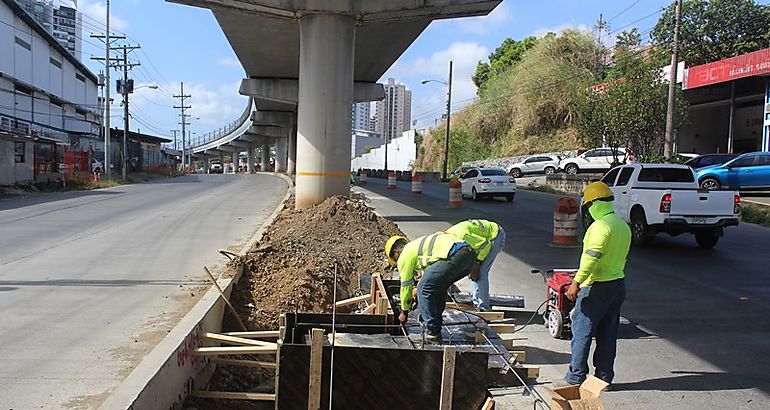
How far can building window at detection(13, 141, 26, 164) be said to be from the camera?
33.0m

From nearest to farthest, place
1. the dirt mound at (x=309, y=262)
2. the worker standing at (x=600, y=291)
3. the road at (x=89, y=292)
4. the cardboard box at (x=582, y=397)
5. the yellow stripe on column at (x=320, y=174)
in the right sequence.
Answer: the cardboard box at (x=582, y=397) → the worker standing at (x=600, y=291) → the road at (x=89, y=292) → the dirt mound at (x=309, y=262) → the yellow stripe on column at (x=320, y=174)

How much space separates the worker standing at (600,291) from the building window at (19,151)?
34.2 m

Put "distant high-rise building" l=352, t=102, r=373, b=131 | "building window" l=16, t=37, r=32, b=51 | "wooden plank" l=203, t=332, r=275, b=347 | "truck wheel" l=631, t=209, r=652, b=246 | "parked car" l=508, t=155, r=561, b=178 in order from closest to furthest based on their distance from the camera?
1. "wooden plank" l=203, t=332, r=275, b=347
2. "truck wheel" l=631, t=209, r=652, b=246
3. "parked car" l=508, t=155, r=561, b=178
4. "building window" l=16, t=37, r=32, b=51
5. "distant high-rise building" l=352, t=102, r=373, b=131

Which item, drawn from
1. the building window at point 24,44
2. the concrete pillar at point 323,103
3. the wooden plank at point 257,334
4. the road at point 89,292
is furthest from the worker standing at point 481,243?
the building window at point 24,44

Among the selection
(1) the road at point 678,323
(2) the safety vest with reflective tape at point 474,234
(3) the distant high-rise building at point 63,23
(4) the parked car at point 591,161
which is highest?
(3) the distant high-rise building at point 63,23

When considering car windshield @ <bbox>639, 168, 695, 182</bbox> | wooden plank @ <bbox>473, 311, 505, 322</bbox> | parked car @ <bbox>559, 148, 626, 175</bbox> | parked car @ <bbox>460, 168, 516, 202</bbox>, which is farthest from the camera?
parked car @ <bbox>559, 148, 626, 175</bbox>

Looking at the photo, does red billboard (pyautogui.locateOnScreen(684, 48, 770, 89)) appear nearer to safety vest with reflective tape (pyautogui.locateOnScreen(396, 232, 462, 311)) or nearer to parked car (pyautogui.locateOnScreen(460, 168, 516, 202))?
parked car (pyautogui.locateOnScreen(460, 168, 516, 202))

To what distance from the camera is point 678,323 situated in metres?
7.81

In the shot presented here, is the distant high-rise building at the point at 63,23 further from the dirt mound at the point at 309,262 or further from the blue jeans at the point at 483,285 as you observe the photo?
the blue jeans at the point at 483,285

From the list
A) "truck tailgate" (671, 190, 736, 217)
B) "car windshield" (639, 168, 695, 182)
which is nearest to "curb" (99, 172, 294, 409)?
"truck tailgate" (671, 190, 736, 217)

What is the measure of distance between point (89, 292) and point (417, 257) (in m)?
5.23

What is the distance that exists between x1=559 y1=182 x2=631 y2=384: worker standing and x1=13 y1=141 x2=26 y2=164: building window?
34.2m

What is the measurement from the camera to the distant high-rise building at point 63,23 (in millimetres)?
103438

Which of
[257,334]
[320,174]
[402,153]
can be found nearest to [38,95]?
[402,153]
